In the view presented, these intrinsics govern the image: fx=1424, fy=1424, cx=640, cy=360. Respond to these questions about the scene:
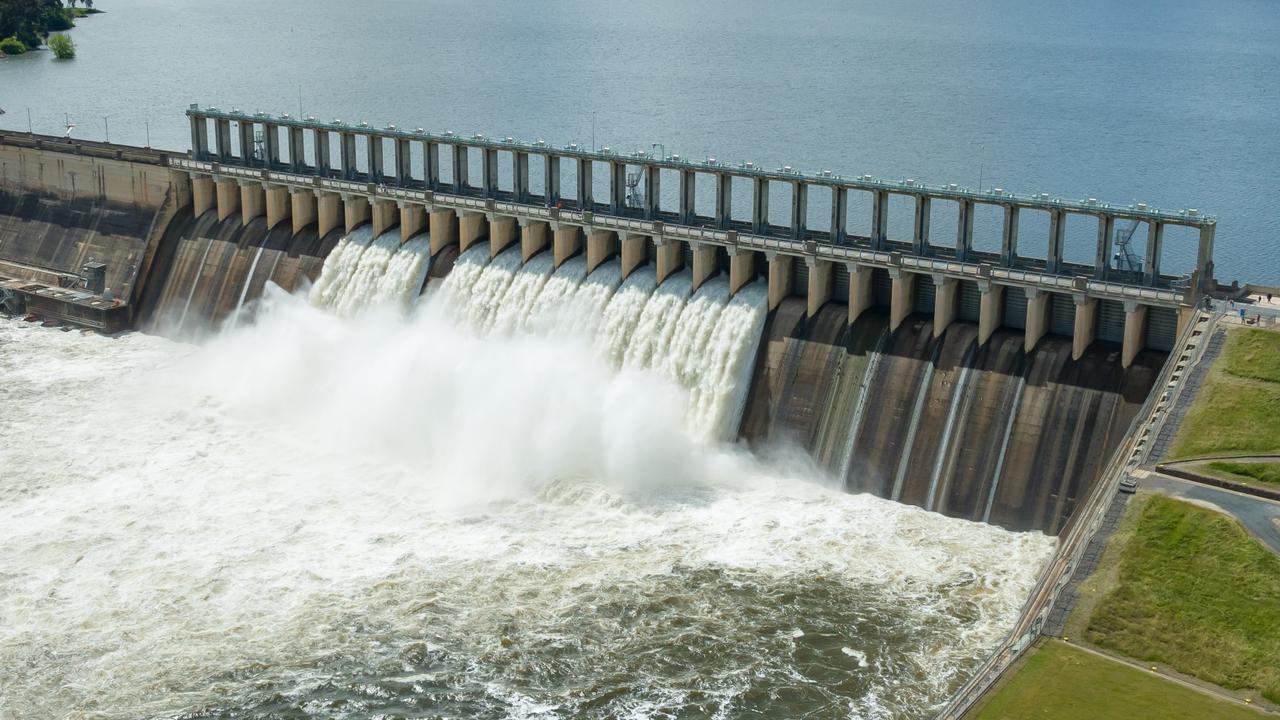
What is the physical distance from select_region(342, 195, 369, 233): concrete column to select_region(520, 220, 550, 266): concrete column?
12.0 meters

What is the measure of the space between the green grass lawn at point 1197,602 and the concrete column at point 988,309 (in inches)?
586

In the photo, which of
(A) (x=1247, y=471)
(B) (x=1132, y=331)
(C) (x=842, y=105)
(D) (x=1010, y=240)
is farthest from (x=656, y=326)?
(C) (x=842, y=105)

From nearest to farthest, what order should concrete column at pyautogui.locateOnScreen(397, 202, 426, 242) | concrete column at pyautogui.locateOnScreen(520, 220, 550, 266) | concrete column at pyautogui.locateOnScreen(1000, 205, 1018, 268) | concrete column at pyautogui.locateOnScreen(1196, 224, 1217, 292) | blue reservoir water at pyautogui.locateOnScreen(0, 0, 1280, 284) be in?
concrete column at pyautogui.locateOnScreen(1196, 224, 1217, 292) → concrete column at pyautogui.locateOnScreen(1000, 205, 1018, 268) → concrete column at pyautogui.locateOnScreen(520, 220, 550, 266) → concrete column at pyautogui.locateOnScreen(397, 202, 426, 242) → blue reservoir water at pyautogui.locateOnScreen(0, 0, 1280, 284)

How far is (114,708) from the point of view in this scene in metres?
40.5

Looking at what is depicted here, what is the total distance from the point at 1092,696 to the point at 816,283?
28.2 metres

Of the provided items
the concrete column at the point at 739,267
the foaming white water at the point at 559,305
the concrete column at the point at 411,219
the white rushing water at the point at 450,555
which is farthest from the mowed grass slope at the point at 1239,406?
the concrete column at the point at 411,219

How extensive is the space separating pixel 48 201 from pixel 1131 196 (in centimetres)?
7224

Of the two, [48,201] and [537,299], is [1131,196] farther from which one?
[48,201]

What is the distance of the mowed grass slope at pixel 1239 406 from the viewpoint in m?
Answer: 46.0

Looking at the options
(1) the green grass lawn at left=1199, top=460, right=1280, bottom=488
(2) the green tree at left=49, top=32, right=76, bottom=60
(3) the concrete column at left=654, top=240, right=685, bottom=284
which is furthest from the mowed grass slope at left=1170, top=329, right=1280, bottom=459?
(2) the green tree at left=49, top=32, right=76, bottom=60

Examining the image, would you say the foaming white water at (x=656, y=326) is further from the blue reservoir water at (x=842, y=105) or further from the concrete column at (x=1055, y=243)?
the blue reservoir water at (x=842, y=105)

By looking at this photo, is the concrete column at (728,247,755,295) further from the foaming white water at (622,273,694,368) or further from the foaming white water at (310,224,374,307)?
the foaming white water at (310,224,374,307)

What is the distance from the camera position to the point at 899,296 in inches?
2309

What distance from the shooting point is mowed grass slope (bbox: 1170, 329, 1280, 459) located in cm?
4600
